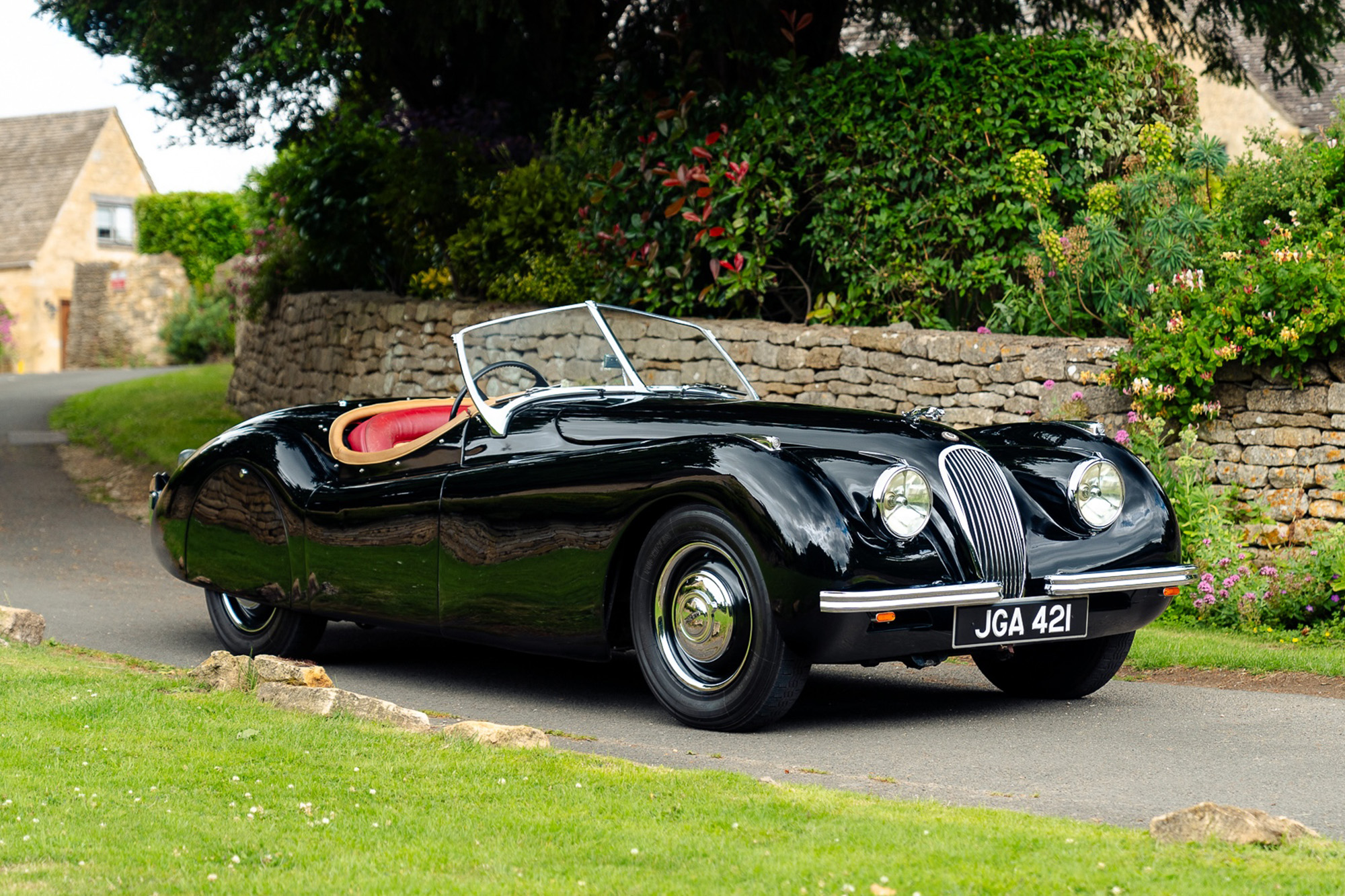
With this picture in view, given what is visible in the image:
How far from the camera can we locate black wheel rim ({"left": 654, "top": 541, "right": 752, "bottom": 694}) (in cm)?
532

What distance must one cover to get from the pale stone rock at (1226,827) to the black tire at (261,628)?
450 cm

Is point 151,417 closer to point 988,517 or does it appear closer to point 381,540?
point 381,540

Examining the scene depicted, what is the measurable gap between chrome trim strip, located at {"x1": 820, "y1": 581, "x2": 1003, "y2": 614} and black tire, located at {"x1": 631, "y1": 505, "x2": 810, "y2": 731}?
0.26 meters

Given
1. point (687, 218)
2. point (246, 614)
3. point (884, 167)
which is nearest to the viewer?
point (246, 614)

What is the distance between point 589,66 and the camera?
15578mm

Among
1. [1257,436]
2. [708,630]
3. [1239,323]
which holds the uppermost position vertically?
[1239,323]

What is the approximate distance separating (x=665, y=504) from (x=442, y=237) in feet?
33.0

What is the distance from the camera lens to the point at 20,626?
275 inches

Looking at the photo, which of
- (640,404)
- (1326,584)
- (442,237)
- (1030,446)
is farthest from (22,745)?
(442,237)

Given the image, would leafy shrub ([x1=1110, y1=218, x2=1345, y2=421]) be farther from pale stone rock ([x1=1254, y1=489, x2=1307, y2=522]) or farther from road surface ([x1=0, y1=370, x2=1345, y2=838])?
road surface ([x1=0, y1=370, x2=1345, y2=838])

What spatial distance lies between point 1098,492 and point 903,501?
38.7 inches

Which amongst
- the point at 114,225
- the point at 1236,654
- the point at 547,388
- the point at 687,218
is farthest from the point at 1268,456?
the point at 114,225

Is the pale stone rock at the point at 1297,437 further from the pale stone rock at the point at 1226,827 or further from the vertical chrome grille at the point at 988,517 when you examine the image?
the pale stone rock at the point at 1226,827

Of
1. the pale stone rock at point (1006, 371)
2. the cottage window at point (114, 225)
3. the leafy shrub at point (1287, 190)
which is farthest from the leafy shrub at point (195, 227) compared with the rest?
the leafy shrub at point (1287, 190)
